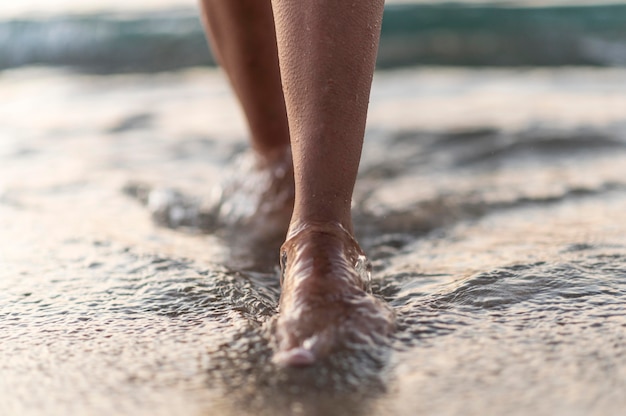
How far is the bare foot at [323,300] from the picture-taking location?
35.8 inches

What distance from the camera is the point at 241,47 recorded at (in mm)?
1778

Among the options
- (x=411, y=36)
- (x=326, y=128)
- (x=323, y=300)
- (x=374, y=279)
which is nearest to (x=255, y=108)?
(x=374, y=279)

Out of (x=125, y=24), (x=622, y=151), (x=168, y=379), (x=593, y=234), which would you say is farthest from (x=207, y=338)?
(x=125, y=24)

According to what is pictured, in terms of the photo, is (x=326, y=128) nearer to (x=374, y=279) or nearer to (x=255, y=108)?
(x=374, y=279)

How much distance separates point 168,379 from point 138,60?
5314mm

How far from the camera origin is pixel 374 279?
125 cm

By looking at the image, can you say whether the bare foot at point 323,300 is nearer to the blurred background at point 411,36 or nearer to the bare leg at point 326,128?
the bare leg at point 326,128

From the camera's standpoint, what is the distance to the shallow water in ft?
2.77

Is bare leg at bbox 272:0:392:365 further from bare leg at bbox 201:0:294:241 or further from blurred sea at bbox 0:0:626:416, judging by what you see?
bare leg at bbox 201:0:294:241

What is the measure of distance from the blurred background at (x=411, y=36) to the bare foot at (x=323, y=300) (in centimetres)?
421

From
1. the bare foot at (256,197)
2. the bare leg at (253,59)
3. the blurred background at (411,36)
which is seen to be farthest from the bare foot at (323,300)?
the blurred background at (411,36)

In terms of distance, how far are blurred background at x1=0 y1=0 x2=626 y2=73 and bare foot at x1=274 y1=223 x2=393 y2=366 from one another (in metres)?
4.21

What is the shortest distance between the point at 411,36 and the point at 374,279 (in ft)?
15.9

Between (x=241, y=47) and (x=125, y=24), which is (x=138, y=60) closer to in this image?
(x=125, y=24)
